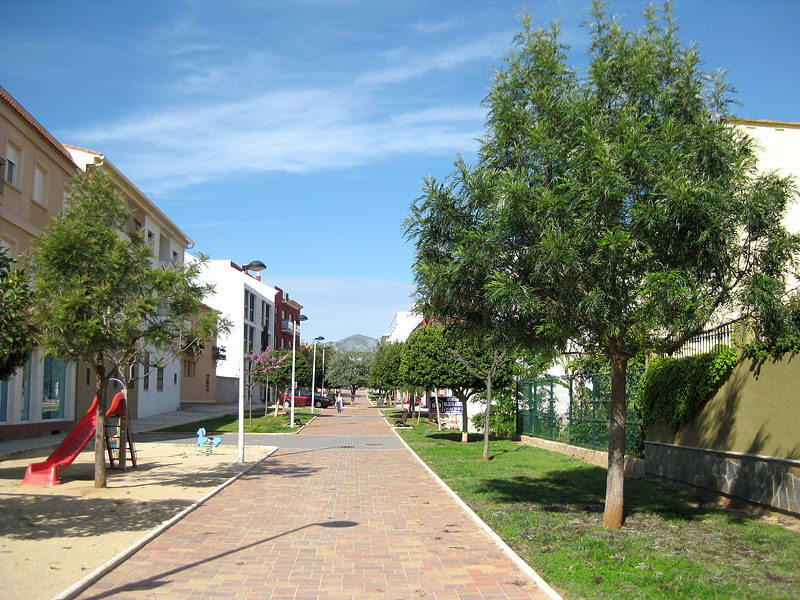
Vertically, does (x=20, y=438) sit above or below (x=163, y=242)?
below

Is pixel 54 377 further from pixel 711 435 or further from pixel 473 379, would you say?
pixel 711 435

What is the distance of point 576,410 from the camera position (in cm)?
1956

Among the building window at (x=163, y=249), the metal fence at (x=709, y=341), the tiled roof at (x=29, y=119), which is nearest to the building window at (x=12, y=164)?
the tiled roof at (x=29, y=119)

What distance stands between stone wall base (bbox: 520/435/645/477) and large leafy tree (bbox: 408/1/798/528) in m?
6.17

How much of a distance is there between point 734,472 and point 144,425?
27980 millimetres

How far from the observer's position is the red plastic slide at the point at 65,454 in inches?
508

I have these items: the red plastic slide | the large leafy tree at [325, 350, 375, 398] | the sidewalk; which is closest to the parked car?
the sidewalk

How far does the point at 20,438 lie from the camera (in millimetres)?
21359

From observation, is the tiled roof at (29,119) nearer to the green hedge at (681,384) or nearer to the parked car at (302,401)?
the green hedge at (681,384)

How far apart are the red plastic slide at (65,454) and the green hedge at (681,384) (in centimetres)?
1076

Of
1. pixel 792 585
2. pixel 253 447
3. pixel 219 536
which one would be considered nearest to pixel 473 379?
pixel 253 447

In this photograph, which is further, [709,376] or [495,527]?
[709,376]

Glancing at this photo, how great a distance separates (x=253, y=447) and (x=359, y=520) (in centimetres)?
A: 1360

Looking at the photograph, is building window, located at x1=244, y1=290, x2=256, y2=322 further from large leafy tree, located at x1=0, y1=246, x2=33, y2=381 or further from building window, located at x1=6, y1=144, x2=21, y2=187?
large leafy tree, located at x1=0, y1=246, x2=33, y2=381
